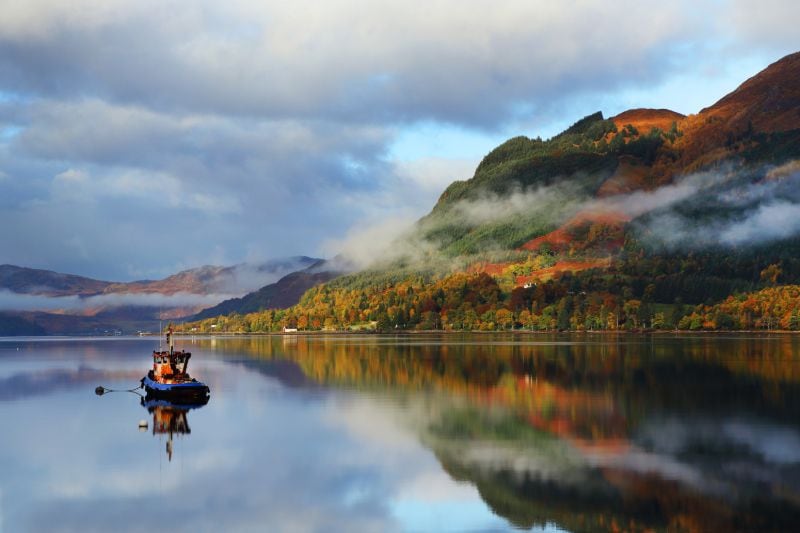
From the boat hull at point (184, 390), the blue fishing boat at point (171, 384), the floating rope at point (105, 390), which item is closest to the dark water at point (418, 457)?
the floating rope at point (105, 390)

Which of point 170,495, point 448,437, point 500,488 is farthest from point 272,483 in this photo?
point 448,437

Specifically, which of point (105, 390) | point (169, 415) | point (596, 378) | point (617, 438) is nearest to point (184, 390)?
point (169, 415)

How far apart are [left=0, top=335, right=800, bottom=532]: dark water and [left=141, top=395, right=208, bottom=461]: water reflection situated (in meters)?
0.34

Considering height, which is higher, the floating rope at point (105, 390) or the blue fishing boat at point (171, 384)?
the blue fishing boat at point (171, 384)

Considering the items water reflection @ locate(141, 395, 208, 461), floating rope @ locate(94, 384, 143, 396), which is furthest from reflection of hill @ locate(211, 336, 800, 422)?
floating rope @ locate(94, 384, 143, 396)

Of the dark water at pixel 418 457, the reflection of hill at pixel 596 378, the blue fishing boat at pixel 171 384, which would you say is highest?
the blue fishing boat at pixel 171 384

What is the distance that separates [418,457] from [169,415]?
33663 millimetres

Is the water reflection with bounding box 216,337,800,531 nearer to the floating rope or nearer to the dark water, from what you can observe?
the dark water

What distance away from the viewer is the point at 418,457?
58969 mm

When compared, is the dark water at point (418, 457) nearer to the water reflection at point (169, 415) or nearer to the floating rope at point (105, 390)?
the water reflection at point (169, 415)

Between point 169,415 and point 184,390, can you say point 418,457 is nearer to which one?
point 169,415

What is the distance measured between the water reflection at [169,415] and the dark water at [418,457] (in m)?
0.34

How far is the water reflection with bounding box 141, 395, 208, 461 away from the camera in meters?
72.8

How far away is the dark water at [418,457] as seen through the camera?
43.4m
